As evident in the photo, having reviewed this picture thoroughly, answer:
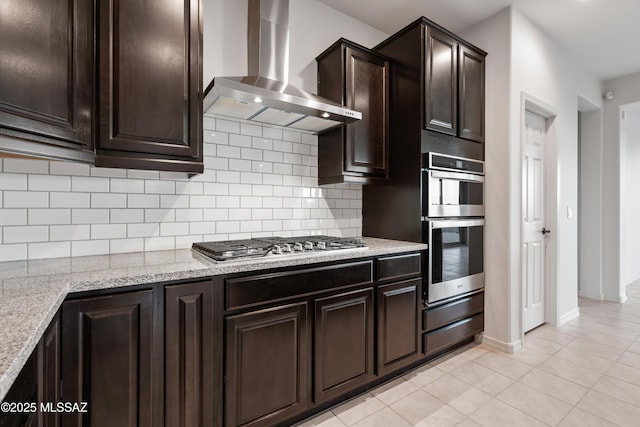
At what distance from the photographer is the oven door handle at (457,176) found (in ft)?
7.91

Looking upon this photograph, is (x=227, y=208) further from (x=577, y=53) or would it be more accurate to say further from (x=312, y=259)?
(x=577, y=53)

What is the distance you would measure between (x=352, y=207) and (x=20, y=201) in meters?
2.27

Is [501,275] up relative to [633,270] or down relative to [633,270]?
up

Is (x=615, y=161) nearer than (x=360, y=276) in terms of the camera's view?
No

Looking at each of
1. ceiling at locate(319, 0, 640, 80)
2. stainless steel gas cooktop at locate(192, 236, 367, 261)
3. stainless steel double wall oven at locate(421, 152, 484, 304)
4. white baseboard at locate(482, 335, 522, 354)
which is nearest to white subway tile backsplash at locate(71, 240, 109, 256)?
stainless steel gas cooktop at locate(192, 236, 367, 261)

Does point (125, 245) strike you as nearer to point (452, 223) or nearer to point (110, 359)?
point (110, 359)

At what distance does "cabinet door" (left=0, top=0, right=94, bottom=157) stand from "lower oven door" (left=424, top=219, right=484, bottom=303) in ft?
7.30

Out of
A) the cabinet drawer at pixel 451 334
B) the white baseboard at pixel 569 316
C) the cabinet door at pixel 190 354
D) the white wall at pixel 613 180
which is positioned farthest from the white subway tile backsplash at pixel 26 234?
the white wall at pixel 613 180

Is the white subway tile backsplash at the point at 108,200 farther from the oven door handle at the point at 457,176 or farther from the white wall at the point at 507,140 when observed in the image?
the white wall at the point at 507,140

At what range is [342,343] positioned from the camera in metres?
1.88

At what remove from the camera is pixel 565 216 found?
134 inches

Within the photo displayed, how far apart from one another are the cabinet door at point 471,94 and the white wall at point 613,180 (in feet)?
8.59

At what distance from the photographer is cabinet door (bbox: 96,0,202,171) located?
147 cm

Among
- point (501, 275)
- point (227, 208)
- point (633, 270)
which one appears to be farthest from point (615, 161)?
point (227, 208)
